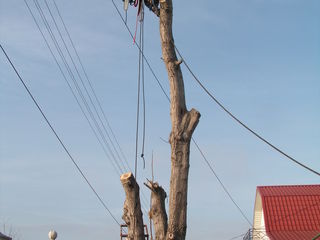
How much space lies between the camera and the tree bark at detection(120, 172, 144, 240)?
26.8 feet

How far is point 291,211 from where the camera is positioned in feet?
65.9

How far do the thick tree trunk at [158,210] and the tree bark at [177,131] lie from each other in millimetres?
398

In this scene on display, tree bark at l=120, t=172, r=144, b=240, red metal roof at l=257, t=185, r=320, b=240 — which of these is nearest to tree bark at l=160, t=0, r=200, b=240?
tree bark at l=120, t=172, r=144, b=240

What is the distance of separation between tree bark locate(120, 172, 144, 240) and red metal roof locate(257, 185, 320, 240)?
11.4 meters

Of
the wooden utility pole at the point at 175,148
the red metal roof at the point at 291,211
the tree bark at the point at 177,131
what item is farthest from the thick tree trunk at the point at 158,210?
the red metal roof at the point at 291,211

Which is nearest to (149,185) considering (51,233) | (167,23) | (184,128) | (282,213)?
(184,128)

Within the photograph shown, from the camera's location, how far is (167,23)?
8.70 metres

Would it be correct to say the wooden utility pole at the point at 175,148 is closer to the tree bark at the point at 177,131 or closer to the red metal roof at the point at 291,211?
the tree bark at the point at 177,131

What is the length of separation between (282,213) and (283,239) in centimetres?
199

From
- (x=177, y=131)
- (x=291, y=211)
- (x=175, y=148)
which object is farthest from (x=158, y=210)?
(x=291, y=211)

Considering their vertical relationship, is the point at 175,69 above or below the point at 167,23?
below

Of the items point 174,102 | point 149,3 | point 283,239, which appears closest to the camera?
point 174,102

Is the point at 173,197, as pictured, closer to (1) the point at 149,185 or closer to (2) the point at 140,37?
(1) the point at 149,185

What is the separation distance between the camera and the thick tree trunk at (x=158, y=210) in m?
8.04
